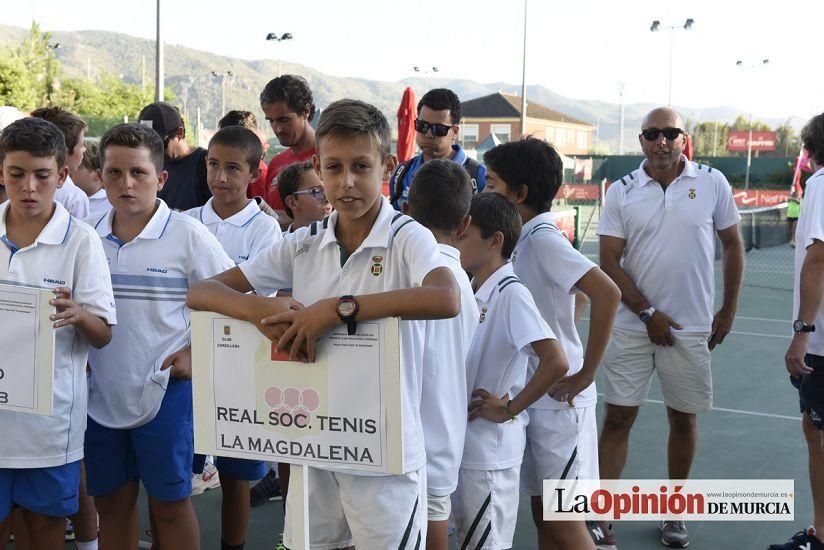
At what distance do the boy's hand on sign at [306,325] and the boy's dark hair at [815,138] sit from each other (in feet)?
9.82

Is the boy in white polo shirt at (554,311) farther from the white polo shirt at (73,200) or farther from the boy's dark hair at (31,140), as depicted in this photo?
the white polo shirt at (73,200)

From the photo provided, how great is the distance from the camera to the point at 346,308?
216 centimetres

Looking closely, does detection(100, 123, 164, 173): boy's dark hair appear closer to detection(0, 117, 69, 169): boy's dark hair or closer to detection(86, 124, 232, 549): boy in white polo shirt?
detection(86, 124, 232, 549): boy in white polo shirt

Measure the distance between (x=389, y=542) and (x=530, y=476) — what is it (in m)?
1.24

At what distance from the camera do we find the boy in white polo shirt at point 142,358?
11.2ft

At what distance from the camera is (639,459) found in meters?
5.64

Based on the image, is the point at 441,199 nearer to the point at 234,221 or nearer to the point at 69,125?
the point at 234,221

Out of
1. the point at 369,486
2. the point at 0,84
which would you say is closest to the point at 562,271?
the point at 369,486

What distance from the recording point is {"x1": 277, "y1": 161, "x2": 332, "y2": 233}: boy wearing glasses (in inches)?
173

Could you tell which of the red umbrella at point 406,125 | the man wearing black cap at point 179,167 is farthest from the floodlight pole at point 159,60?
the man wearing black cap at point 179,167

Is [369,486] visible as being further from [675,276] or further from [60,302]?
[675,276]

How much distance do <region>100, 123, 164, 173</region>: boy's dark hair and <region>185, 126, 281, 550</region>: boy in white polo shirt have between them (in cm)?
51

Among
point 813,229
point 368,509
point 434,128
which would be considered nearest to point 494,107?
point 434,128

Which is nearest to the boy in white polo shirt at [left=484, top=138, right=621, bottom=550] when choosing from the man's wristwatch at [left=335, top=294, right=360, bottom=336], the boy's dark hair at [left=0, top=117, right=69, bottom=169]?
the man's wristwatch at [left=335, top=294, right=360, bottom=336]
